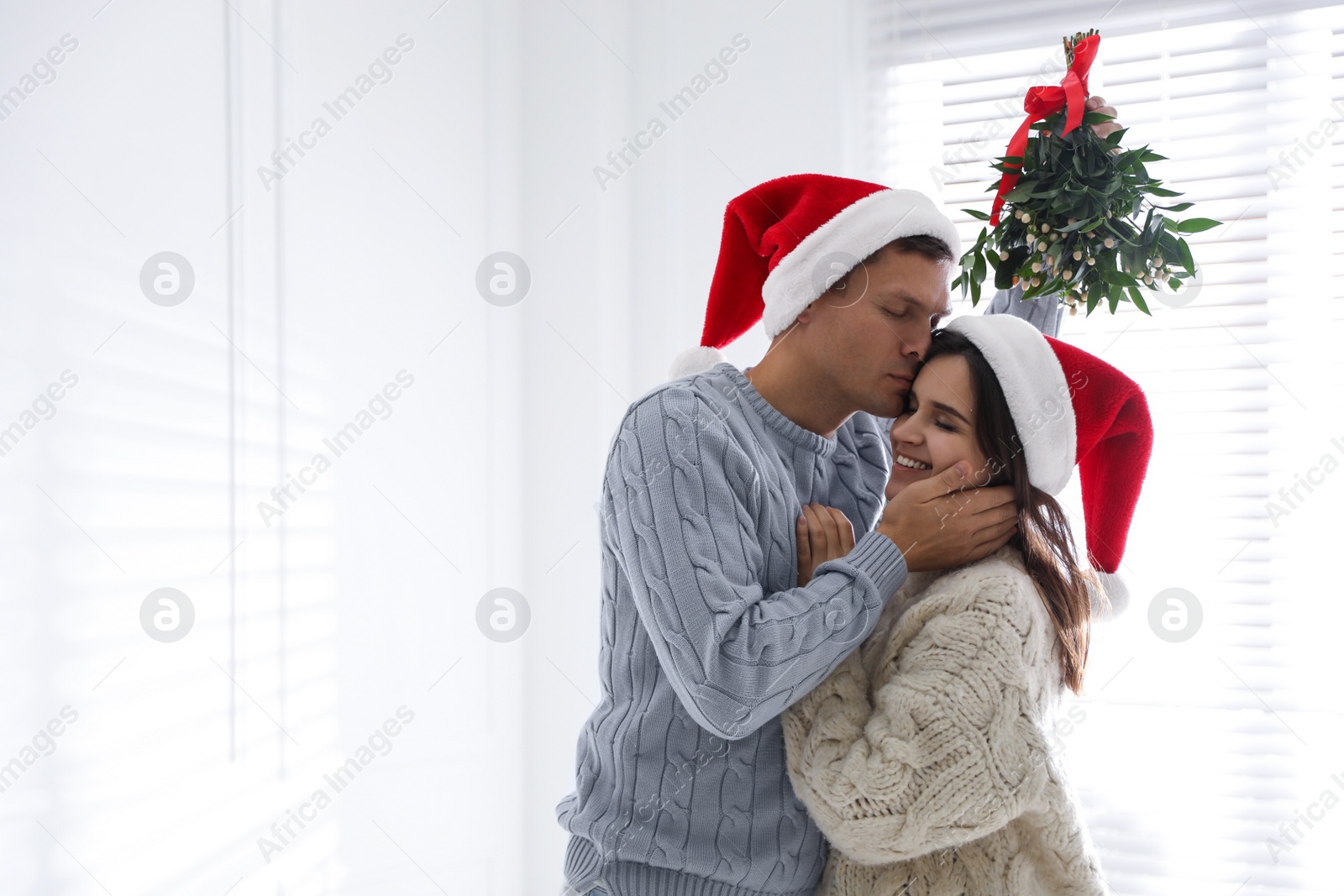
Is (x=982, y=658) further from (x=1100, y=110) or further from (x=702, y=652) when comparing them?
(x=1100, y=110)

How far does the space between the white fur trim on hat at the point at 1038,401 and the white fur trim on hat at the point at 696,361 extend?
44 cm

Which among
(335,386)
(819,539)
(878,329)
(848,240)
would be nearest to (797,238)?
(848,240)

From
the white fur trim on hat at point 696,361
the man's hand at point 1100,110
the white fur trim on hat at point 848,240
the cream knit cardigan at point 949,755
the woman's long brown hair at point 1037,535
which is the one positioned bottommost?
the cream knit cardigan at point 949,755

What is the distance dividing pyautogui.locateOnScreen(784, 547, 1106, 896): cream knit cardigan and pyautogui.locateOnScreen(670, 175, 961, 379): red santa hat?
457 mm

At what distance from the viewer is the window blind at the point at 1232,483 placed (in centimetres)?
188

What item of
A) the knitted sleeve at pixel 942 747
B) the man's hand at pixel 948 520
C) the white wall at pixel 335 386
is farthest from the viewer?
the white wall at pixel 335 386

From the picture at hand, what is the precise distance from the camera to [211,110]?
56.6 inches

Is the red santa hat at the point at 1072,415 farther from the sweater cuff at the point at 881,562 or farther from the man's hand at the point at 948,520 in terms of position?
the sweater cuff at the point at 881,562

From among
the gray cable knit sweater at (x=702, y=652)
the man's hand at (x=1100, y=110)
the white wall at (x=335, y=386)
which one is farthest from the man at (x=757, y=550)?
the white wall at (x=335, y=386)

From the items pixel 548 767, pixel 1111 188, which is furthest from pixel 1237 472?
pixel 548 767

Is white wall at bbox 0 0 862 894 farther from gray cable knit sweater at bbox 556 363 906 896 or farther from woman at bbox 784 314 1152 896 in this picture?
woman at bbox 784 314 1152 896

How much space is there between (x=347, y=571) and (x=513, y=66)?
1.34m

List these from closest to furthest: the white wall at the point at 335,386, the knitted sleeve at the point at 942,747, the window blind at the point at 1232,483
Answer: the knitted sleeve at the point at 942,747 → the white wall at the point at 335,386 → the window blind at the point at 1232,483

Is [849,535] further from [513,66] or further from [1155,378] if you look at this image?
[513,66]
